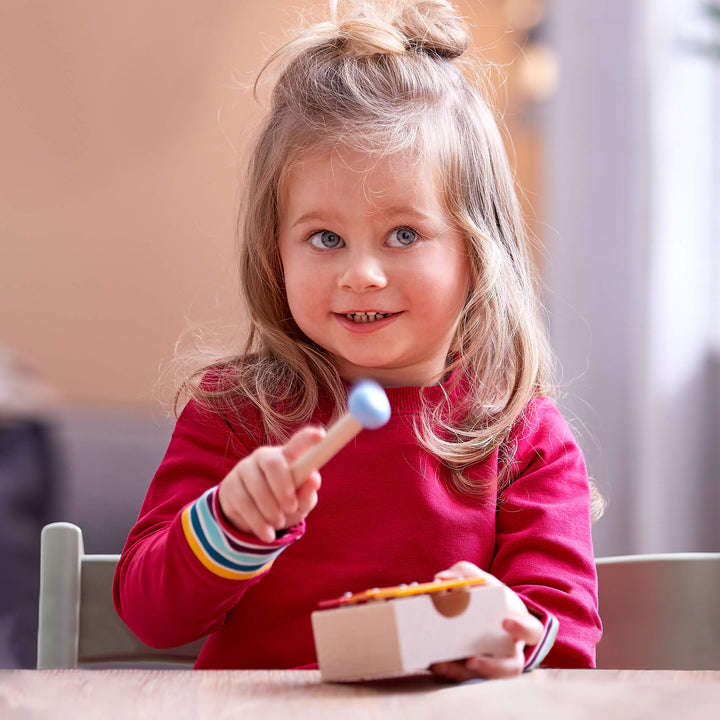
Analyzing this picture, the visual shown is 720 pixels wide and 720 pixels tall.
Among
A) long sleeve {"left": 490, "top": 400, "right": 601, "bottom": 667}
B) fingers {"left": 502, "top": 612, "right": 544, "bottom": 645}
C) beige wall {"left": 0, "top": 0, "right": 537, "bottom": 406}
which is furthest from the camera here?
beige wall {"left": 0, "top": 0, "right": 537, "bottom": 406}

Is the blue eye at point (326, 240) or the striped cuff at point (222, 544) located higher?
the blue eye at point (326, 240)

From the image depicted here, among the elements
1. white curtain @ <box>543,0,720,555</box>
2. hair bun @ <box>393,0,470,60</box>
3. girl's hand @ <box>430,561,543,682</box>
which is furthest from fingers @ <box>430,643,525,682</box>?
white curtain @ <box>543,0,720,555</box>

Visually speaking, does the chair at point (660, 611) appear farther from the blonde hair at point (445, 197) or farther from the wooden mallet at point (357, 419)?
the wooden mallet at point (357, 419)

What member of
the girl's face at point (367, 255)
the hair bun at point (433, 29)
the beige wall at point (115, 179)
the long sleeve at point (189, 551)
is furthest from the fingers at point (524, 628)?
the beige wall at point (115, 179)

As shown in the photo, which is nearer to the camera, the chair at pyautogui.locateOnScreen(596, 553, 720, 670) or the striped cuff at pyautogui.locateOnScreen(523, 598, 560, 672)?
the striped cuff at pyautogui.locateOnScreen(523, 598, 560, 672)

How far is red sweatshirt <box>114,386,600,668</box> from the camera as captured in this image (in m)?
0.72

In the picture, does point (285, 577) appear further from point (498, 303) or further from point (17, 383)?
point (17, 383)

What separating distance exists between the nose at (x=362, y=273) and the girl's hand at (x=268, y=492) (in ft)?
0.70

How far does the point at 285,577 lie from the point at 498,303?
11.0 inches

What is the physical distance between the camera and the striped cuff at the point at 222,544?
58 cm

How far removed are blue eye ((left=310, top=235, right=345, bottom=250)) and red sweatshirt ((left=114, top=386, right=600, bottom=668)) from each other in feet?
0.46

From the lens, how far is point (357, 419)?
45cm

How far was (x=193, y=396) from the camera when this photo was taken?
33.2 inches

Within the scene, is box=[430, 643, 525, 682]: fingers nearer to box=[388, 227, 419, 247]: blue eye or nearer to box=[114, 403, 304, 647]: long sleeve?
box=[114, 403, 304, 647]: long sleeve
